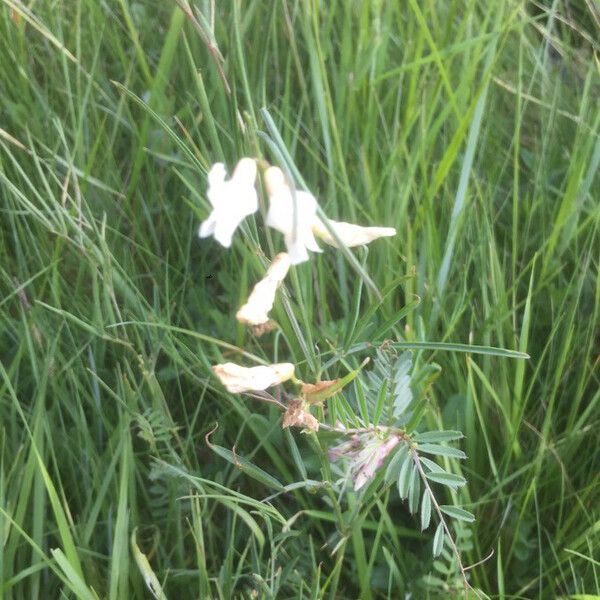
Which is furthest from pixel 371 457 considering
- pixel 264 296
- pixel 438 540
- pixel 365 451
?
pixel 264 296

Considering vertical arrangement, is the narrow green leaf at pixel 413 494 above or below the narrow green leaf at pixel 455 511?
above

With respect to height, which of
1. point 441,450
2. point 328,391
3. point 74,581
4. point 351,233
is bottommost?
point 74,581

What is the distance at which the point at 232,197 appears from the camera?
542mm

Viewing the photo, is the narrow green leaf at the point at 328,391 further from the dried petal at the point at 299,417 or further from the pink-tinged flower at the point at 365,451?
the pink-tinged flower at the point at 365,451

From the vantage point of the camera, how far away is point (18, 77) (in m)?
1.29

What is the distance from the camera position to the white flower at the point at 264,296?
1.84 feet

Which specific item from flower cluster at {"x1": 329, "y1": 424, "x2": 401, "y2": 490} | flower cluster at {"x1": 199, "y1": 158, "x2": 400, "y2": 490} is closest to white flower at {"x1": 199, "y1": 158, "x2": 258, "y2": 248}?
flower cluster at {"x1": 199, "y1": 158, "x2": 400, "y2": 490}

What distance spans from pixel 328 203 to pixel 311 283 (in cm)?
13

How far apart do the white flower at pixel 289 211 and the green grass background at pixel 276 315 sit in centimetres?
15

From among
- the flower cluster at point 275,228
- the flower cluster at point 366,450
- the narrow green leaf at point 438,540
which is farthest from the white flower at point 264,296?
the narrow green leaf at point 438,540

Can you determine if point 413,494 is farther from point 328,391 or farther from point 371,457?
point 328,391

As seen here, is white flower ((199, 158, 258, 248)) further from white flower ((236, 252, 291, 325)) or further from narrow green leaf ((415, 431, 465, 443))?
narrow green leaf ((415, 431, 465, 443))

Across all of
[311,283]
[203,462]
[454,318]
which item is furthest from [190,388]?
[454,318]

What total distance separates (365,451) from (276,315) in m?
0.33
